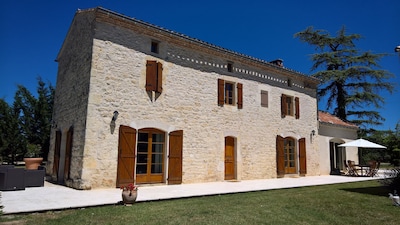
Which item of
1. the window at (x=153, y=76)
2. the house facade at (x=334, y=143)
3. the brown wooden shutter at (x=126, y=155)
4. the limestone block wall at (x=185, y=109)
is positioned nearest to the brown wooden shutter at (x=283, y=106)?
the limestone block wall at (x=185, y=109)

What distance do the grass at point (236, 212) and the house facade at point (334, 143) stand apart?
8910 millimetres

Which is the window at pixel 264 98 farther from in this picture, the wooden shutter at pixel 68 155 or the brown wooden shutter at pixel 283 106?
the wooden shutter at pixel 68 155

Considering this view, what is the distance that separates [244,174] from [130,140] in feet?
18.0

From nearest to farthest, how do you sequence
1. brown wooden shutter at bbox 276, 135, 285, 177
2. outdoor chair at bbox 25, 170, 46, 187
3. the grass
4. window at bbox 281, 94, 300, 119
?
the grass < outdoor chair at bbox 25, 170, 46, 187 < brown wooden shutter at bbox 276, 135, 285, 177 < window at bbox 281, 94, 300, 119

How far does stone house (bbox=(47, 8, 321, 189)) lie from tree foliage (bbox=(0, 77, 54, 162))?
9.08 metres

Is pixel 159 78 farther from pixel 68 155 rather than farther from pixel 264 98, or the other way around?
pixel 264 98

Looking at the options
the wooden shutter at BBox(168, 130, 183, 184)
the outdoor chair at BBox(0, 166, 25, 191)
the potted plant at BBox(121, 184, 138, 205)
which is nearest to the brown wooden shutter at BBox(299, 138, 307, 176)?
the wooden shutter at BBox(168, 130, 183, 184)

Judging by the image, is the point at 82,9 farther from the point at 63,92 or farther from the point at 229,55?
the point at 229,55

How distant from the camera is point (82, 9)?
9.66 m

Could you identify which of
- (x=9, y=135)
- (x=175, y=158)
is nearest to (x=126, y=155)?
(x=175, y=158)

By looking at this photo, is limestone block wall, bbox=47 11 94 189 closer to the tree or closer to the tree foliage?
the tree foliage

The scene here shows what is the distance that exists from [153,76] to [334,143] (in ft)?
42.8

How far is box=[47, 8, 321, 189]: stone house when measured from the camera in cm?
841

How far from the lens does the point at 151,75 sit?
9.47 m
